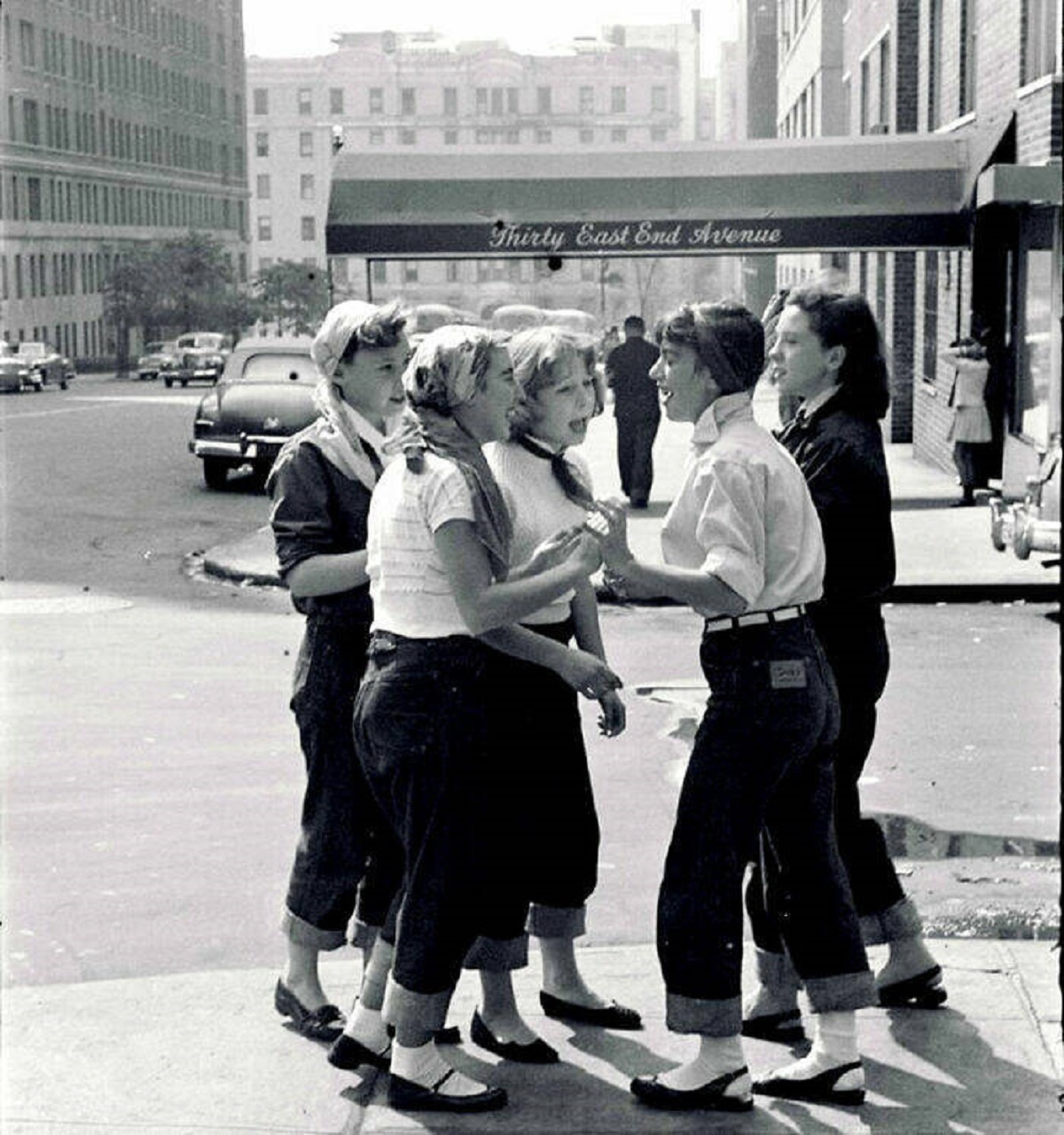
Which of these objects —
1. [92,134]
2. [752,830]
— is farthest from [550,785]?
[92,134]

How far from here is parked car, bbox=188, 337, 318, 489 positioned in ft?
81.7

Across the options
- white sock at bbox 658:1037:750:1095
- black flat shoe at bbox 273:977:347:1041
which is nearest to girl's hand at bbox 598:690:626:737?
white sock at bbox 658:1037:750:1095

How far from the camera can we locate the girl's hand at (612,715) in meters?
5.18

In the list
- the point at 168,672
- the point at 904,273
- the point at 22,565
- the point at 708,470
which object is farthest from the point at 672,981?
the point at 904,273

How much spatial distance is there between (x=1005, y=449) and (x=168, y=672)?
461 inches

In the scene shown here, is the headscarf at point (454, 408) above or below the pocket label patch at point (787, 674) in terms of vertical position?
above

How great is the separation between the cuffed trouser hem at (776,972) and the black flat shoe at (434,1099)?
32.4 inches

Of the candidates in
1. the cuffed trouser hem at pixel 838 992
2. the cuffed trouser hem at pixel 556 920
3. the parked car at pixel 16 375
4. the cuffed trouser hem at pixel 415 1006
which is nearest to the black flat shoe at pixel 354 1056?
the cuffed trouser hem at pixel 415 1006

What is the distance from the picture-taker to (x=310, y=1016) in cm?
561

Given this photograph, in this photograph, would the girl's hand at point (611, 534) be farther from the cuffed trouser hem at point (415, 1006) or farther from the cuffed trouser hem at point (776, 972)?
the cuffed trouser hem at point (776, 972)

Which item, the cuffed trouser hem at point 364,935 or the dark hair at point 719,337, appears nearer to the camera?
the dark hair at point 719,337

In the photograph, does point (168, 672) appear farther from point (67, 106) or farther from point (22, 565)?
point (67, 106)

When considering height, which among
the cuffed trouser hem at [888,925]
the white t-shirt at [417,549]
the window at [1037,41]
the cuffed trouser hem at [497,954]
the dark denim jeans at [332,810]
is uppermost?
the window at [1037,41]

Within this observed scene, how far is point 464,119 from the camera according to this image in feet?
472
